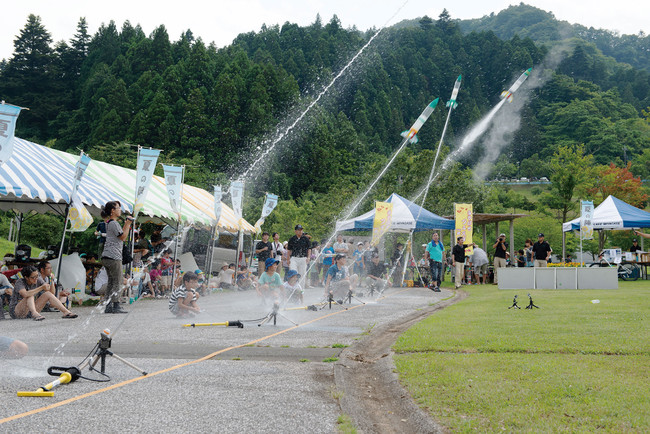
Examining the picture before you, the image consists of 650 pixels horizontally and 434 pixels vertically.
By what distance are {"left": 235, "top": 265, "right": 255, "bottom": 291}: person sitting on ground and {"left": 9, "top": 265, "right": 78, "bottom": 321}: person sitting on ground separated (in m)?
→ 10.3

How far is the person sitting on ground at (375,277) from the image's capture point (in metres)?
18.5

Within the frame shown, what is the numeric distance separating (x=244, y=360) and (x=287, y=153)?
235 feet

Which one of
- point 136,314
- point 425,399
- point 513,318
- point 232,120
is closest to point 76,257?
point 136,314

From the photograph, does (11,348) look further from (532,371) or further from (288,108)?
(288,108)

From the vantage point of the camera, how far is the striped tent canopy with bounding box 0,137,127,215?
13.1 metres

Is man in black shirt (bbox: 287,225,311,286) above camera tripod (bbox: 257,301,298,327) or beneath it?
above

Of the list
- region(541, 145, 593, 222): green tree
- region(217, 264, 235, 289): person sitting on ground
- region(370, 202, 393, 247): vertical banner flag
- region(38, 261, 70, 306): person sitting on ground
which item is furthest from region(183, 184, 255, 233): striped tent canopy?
region(541, 145, 593, 222): green tree

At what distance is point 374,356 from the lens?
299 inches

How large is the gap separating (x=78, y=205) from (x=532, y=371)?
37.1 feet

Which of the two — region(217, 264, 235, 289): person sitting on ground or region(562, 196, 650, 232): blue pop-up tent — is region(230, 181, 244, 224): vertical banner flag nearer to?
region(217, 264, 235, 289): person sitting on ground

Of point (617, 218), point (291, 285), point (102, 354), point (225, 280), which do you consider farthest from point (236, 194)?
point (617, 218)

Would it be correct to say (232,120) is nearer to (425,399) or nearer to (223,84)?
(223,84)

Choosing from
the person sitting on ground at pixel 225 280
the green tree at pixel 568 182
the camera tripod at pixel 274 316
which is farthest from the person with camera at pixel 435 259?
the green tree at pixel 568 182

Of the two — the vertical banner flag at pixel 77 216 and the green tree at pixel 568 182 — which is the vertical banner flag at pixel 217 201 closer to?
the vertical banner flag at pixel 77 216
